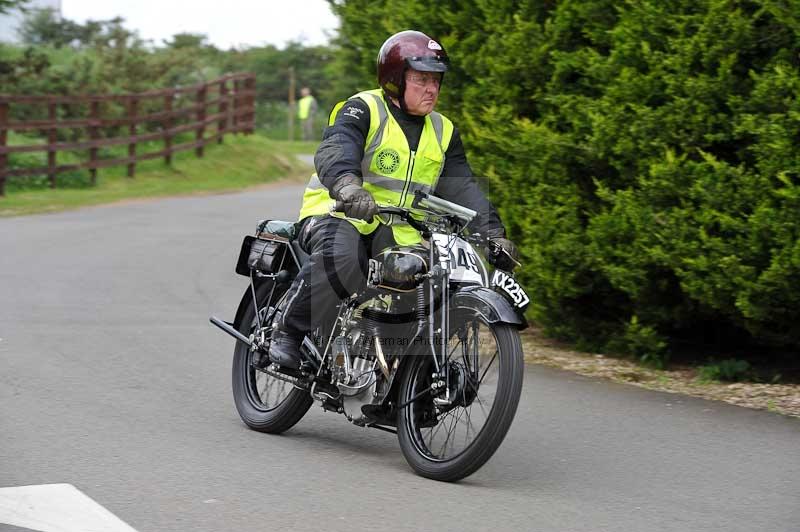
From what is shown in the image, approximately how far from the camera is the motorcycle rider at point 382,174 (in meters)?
6.10

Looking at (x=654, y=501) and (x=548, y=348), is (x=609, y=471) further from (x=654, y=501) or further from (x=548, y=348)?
(x=548, y=348)

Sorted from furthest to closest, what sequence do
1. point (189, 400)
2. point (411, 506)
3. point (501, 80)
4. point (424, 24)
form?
point (424, 24) → point (501, 80) → point (189, 400) → point (411, 506)

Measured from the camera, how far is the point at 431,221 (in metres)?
6.17

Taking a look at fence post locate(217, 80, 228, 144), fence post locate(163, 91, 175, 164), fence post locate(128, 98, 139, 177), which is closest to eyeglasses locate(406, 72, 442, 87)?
fence post locate(128, 98, 139, 177)

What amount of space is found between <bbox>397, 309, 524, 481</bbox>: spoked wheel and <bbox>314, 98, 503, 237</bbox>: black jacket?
2.46 feet

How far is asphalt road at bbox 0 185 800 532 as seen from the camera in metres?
5.34

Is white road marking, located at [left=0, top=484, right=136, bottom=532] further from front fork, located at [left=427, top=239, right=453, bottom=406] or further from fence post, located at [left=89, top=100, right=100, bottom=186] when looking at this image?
fence post, located at [left=89, top=100, right=100, bottom=186]

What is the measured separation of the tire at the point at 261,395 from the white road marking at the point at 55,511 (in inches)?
56.1

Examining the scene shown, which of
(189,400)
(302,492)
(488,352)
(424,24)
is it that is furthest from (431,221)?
(424,24)

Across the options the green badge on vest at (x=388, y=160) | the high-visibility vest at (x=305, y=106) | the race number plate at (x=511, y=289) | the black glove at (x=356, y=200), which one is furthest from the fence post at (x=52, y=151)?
the race number plate at (x=511, y=289)

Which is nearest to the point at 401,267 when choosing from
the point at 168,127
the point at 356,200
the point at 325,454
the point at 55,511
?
the point at 356,200

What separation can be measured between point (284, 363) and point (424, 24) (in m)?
4.39

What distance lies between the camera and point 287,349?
6629 millimetres

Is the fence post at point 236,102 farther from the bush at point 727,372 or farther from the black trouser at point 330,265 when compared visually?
the black trouser at point 330,265
